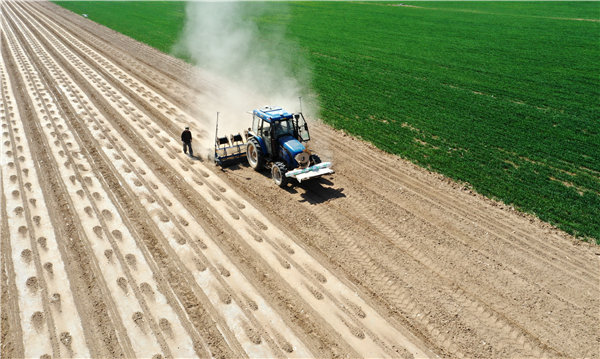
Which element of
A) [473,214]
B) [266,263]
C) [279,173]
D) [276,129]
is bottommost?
[266,263]

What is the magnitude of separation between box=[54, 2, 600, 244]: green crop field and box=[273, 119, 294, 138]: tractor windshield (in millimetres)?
4750

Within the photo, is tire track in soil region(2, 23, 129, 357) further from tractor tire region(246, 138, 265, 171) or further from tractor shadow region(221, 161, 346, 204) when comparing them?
tractor tire region(246, 138, 265, 171)

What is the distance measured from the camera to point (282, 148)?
1245 cm

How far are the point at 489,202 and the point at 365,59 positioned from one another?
22.2 m

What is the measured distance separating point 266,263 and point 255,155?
204 inches

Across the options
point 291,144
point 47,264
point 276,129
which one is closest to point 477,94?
point 291,144

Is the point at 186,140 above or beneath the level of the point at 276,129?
beneath

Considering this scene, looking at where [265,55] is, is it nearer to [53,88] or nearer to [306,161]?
[53,88]

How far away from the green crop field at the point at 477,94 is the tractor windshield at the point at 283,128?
475cm

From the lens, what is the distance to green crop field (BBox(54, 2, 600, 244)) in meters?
13.0

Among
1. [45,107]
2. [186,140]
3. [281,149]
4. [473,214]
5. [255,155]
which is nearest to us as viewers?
[473,214]

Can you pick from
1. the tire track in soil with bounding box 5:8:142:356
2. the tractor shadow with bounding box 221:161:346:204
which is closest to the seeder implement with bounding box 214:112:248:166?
the tractor shadow with bounding box 221:161:346:204

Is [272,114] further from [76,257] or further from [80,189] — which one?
[76,257]

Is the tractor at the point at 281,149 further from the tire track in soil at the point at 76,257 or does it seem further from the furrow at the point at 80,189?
the tire track in soil at the point at 76,257
